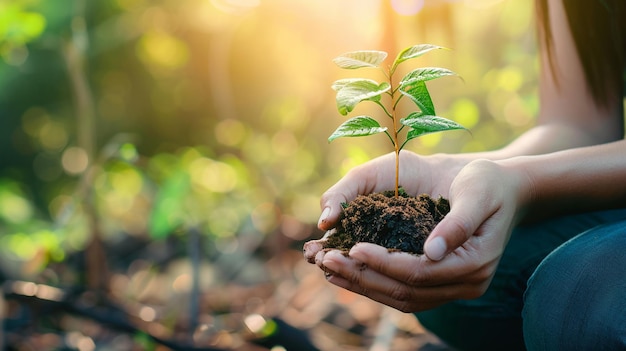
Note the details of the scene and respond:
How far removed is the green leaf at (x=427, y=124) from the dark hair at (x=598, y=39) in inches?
23.2

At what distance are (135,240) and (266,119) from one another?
0.98 m

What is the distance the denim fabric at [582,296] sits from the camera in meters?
0.82

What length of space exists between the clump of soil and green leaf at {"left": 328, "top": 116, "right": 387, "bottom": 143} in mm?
117

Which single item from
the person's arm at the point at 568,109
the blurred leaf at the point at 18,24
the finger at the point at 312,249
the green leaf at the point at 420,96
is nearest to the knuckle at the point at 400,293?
the finger at the point at 312,249

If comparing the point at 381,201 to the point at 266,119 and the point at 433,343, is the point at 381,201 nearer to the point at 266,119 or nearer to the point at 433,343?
the point at 433,343

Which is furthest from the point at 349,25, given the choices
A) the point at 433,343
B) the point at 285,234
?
the point at 433,343

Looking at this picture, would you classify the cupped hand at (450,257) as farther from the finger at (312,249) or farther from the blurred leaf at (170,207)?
the blurred leaf at (170,207)

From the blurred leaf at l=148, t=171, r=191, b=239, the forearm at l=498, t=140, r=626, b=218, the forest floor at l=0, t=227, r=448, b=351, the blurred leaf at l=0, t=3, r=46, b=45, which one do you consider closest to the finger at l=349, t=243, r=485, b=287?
the forearm at l=498, t=140, r=626, b=218

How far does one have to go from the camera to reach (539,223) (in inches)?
44.9

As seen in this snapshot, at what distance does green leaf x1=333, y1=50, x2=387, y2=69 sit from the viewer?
0.88 metres

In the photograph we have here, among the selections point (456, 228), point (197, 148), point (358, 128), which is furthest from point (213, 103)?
point (456, 228)

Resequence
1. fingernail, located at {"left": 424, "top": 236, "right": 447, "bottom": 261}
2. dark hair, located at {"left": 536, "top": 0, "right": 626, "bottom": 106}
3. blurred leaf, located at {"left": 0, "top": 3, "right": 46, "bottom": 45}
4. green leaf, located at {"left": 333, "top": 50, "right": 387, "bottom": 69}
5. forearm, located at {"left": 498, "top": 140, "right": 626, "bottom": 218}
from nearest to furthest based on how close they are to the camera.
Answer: fingernail, located at {"left": 424, "top": 236, "right": 447, "bottom": 261}
green leaf, located at {"left": 333, "top": 50, "right": 387, "bottom": 69}
forearm, located at {"left": 498, "top": 140, "right": 626, "bottom": 218}
dark hair, located at {"left": 536, "top": 0, "right": 626, "bottom": 106}
blurred leaf, located at {"left": 0, "top": 3, "right": 46, "bottom": 45}

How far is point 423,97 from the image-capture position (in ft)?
2.82

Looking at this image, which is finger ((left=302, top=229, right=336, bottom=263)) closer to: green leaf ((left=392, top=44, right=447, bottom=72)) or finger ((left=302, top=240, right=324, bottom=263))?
finger ((left=302, top=240, right=324, bottom=263))
